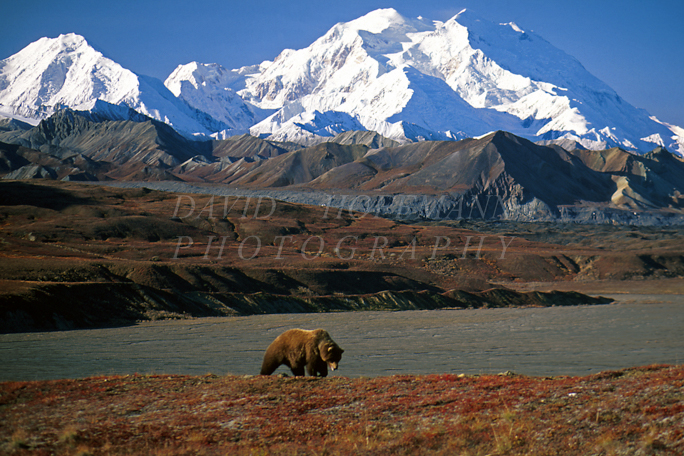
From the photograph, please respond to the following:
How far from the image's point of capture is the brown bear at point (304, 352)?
51.9 ft

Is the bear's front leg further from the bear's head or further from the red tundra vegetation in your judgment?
the bear's head

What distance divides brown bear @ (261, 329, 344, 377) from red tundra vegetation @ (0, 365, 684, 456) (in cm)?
Answer: 66

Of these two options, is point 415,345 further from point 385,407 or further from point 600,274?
point 600,274

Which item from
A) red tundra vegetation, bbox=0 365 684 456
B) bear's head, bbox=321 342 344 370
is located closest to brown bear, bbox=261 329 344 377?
bear's head, bbox=321 342 344 370

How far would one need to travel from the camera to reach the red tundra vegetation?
396 inches

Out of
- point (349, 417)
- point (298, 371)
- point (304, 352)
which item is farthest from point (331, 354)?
point (349, 417)

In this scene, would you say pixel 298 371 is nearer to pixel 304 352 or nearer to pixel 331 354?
pixel 304 352

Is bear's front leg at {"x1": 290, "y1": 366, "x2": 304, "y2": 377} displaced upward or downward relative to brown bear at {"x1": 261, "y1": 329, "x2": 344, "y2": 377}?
downward

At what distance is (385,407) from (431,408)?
1.04 m

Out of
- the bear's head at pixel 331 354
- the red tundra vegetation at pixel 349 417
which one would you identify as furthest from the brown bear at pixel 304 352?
the red tundra vegetation at pixel 349 417

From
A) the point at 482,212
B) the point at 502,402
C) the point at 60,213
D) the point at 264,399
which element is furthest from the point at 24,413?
the point at 482,212

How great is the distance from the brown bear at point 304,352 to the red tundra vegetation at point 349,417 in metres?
0.66

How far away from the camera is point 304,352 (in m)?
16.5

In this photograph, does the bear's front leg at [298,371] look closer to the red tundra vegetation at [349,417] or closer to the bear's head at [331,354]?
the red tundra vegetation at [349,417]
